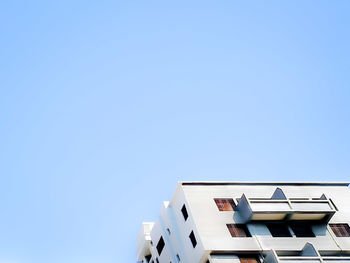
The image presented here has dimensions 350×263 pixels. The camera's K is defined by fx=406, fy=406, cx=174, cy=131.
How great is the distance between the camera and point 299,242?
3064 centimetres

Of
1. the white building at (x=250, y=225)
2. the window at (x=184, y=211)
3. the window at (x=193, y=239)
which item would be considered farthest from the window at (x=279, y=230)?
the window at (x=184, y=211)

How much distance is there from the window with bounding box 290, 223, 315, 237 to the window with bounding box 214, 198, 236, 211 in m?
4.92

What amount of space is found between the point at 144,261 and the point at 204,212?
1120 centimetres

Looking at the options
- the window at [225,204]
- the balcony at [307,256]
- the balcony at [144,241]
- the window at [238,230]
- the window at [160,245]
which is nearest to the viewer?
the balcony at [307,256]

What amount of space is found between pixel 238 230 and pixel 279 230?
135 inches

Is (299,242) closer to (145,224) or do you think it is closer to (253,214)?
(253,214)

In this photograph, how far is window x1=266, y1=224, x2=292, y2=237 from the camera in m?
31.4

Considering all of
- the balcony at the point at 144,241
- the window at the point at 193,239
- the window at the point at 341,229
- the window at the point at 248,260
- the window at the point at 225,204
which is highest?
the balcony at the point at 144,241

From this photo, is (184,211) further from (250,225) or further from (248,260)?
(248,260)

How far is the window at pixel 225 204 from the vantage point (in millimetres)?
32688

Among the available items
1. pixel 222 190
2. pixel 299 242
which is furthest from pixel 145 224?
pixel 299 242

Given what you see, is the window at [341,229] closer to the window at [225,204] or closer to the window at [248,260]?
the window at [248,260]

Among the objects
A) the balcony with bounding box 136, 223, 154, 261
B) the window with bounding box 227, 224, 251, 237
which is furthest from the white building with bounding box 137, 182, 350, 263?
the balcony with bounding box 136, 223, 154, 261

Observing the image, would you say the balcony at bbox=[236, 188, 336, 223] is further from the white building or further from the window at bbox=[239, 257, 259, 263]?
the window at bbox=[239, 257, 259, 263]
